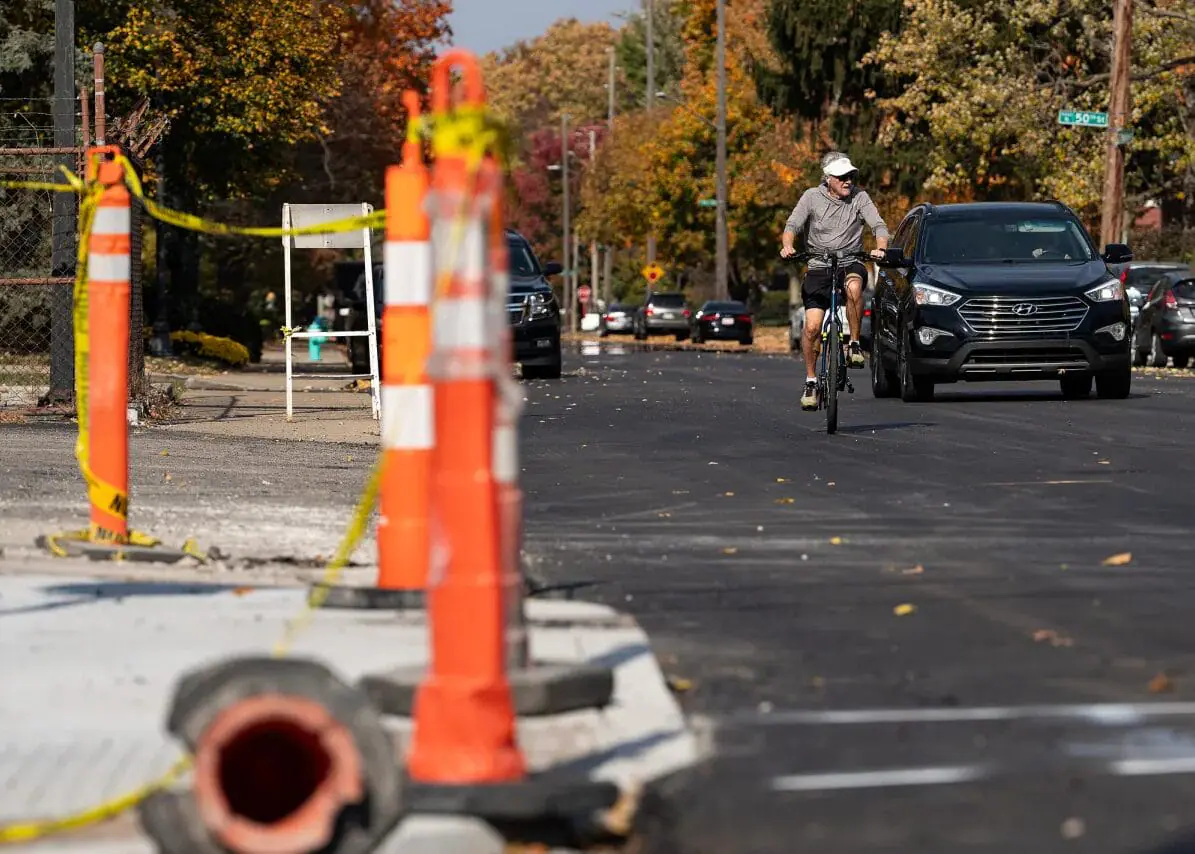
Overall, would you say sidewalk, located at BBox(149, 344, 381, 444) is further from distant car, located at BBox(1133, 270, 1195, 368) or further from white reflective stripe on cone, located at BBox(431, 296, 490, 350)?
white reflective stripe on cone, located at BBox(431, 296, 490, 350)

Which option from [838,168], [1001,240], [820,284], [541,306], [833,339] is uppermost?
[838,168]

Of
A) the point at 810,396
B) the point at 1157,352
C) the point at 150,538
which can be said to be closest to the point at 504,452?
the point at 150,538

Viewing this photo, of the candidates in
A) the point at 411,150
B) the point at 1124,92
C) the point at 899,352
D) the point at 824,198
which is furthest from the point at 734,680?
the point at 1124,92

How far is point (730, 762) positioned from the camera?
19.9ft

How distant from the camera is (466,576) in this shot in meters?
5.53

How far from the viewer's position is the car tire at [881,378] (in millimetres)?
24984

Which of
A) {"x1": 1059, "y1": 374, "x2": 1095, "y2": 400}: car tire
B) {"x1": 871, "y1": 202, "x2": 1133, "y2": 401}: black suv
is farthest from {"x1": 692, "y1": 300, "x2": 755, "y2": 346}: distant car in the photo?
{"x1": 871, "y1": 202, "x2": 1133, "y2": 401}: black suv

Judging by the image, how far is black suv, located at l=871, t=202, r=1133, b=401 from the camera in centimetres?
2312

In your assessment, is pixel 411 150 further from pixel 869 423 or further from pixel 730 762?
pixel 869 423

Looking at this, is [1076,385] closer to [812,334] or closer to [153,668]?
[812,334]

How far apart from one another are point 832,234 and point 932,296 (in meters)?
4.77

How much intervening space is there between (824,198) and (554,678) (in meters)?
12.8

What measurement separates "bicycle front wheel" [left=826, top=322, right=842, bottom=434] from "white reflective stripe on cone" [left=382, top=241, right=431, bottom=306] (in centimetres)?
943

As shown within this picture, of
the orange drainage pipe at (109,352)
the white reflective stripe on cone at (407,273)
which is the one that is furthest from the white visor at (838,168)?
the white reflective stripe on cone at (407,273)
